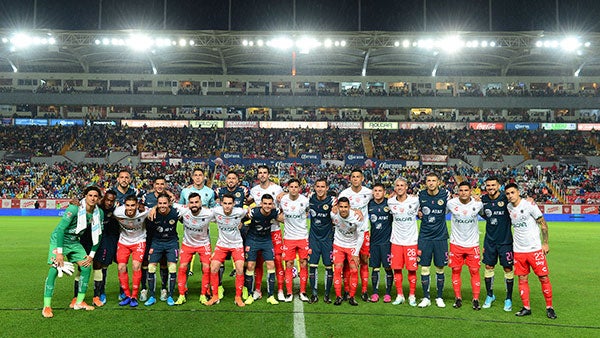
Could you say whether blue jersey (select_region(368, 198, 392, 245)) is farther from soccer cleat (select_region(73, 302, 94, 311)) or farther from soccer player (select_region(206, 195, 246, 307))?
soccer cleat (select_region(73, 302, 94, 311))

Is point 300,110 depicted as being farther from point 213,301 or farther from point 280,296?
point 213,301

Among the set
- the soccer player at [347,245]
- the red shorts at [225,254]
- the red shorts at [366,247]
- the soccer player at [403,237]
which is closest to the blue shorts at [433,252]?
the soccer player at [403,237]

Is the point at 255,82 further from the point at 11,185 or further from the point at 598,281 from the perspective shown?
→ the point at 598,281

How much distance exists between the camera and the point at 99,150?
41594 mm

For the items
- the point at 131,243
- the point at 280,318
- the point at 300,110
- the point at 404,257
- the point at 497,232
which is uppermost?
the point at 300,110

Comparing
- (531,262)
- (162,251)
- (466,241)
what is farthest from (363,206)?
(162,251)

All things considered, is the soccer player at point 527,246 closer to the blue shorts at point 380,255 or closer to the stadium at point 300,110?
the blue shorts at point 380,255

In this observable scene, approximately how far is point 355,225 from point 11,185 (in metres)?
33.1

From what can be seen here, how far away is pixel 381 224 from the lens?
A: 8.27 metres

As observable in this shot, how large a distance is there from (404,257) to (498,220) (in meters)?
1.71

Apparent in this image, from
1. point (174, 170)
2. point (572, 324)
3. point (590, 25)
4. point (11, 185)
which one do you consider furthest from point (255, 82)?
point (572, 324)

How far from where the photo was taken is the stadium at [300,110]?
36312mm

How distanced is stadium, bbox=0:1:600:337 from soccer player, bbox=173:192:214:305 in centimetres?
2415

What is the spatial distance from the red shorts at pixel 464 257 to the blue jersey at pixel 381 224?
1142mm
